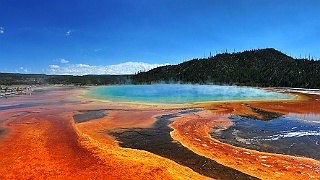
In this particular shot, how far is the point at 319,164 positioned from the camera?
648 centimetres

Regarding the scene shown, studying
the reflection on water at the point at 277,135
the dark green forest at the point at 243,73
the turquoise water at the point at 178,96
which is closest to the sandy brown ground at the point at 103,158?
the reflection on water at the point at 277,135

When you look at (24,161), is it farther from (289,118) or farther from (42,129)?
(289,118)

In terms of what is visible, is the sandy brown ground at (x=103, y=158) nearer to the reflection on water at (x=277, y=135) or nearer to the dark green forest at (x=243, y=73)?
the reflection on water at (x=277, y=135)

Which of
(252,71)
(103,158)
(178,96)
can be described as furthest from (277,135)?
(252,71)

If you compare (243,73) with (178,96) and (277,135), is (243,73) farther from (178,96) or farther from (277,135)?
(277,135)

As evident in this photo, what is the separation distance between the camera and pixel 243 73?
74.5m

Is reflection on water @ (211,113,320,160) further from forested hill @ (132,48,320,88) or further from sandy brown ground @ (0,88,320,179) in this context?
forested hill @ (132,48,320,88)

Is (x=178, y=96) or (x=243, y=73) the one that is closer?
(x=178, y=96)

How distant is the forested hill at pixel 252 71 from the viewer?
179ft

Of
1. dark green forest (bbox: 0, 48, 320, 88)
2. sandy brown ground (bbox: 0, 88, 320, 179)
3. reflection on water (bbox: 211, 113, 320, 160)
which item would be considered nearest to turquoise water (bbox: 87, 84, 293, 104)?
reflection on water (bbox: 211, 113, 320, 160)

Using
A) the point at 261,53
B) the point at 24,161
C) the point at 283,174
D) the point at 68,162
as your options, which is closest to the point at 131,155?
the point at 68,162

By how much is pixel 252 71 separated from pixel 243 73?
368 cm

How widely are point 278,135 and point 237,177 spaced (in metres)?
4.86

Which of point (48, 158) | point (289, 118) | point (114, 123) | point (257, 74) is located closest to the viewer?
point (48, 158)
